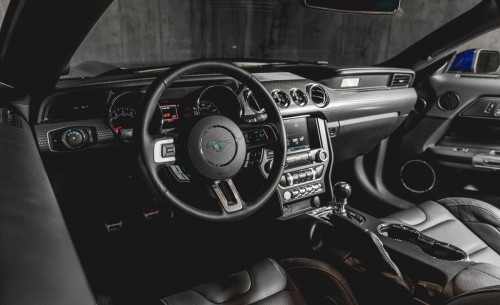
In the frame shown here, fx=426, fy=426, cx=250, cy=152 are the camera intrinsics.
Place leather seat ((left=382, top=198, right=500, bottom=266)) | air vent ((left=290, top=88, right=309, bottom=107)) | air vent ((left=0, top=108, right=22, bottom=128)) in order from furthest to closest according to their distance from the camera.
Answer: air vent ((left=290, top=88, right=309, bottom=107)), leather seat ((left=382, top=198, right=500, bottom=266)), air vent ((left=0, top=108, right=22, bottom=128))

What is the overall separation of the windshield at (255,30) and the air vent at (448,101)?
413 cm

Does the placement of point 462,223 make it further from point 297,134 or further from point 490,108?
point 490,108

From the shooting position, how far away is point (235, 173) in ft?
5.24

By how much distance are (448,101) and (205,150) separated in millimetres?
2207

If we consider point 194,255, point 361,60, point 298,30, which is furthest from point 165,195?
point 298,30

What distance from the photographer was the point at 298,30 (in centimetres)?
821

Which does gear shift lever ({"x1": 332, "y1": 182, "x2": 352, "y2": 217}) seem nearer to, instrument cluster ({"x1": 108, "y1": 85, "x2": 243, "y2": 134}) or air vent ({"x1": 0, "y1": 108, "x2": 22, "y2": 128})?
instrument cluster ({"x1": 108, "y1": 85, "x2": 243, "y2": 134})

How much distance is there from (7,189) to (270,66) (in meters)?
2.15

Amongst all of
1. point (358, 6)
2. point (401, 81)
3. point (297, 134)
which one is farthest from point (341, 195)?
point (401, 81)

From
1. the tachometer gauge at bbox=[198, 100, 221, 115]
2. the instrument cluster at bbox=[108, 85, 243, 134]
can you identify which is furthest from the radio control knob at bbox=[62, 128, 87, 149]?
the tachometer gauge at bbox=[198, 100, 221, 115]

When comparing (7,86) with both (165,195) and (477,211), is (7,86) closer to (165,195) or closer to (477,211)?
(165,195)

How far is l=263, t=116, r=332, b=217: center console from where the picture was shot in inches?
88.2

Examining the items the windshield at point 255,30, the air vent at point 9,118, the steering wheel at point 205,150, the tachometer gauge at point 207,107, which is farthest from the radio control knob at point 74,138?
the windshield at point 255,30

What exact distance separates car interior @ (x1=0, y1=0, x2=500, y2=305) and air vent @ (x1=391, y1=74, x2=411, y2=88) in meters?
0.04
